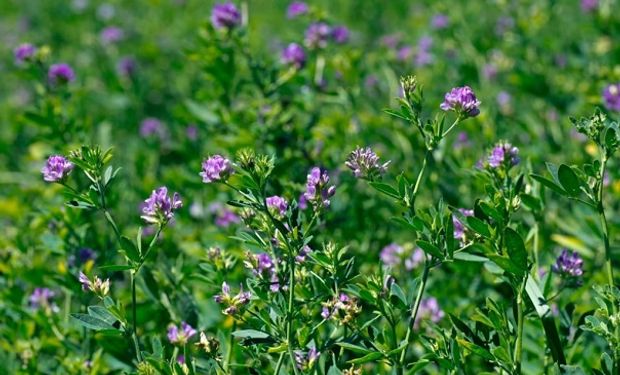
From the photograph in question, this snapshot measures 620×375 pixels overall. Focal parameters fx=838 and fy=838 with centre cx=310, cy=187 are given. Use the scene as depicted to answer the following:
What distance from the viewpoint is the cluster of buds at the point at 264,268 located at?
6.23ft

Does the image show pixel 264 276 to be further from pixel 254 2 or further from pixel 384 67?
pixel 254 2

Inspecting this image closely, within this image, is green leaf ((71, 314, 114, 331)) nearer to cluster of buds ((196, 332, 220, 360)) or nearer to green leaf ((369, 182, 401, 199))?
cluster of buds ((196, 332, 220, 360))

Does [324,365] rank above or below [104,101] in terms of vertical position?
below

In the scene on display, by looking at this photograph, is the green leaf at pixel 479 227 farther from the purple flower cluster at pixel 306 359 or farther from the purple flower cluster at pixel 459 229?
the purple flower cluster at pixel 306 359

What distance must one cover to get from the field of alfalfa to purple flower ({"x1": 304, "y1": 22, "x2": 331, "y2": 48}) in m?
0.01

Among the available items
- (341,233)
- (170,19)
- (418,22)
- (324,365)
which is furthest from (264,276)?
(170,19)

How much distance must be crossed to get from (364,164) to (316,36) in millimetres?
1672

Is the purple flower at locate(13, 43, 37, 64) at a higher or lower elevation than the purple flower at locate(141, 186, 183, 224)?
higher

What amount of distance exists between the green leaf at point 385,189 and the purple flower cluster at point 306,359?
38 centimetres

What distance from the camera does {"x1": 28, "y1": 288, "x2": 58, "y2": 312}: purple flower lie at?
256 centimetres

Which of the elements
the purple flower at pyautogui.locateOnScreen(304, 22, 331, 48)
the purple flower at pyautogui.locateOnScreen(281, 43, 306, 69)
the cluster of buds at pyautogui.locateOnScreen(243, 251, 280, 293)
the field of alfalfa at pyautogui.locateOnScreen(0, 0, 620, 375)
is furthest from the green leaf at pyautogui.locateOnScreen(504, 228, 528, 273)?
the purple flower at pyautogui.locateOnScreen(304, 22, 331, 48)

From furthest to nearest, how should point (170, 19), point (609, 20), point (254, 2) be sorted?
point (254, 2), point (170, 19), point (609, 20)

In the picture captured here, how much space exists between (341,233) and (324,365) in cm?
93

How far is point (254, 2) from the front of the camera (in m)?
7.82
